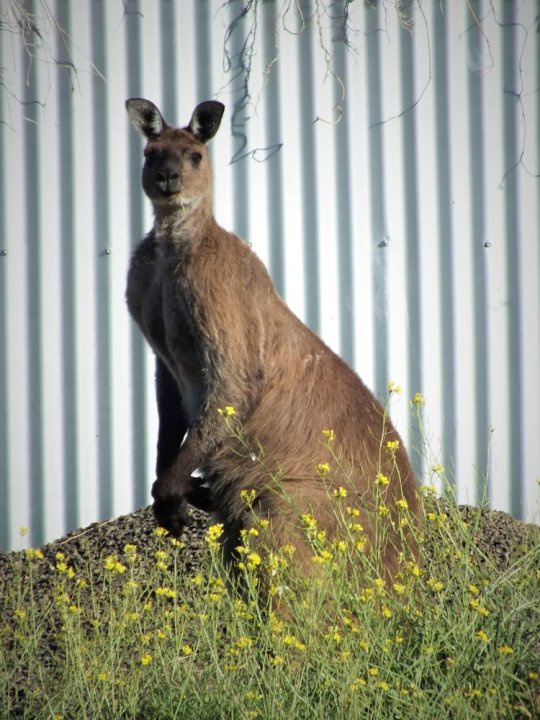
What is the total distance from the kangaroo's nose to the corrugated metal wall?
145 cm

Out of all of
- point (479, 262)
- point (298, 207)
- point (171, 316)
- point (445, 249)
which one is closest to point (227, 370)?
point (171, 316)

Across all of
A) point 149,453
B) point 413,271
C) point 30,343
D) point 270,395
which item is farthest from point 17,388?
point 413,271

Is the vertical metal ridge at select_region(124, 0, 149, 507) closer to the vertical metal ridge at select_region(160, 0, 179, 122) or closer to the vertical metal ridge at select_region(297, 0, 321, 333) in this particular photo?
the vertical metal ridge at select_region(160, 0, 179, 122)

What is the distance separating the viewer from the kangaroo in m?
4.54

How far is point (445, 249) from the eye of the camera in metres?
6.31

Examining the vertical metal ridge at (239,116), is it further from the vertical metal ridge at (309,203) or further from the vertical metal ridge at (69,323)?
the vertical metal ridge at (69,323)

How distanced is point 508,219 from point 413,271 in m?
0.71

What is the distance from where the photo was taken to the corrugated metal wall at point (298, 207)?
6.10m

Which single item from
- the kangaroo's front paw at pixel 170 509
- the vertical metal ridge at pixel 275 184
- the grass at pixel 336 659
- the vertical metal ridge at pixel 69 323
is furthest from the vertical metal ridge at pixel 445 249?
the grass at pixel 336 659

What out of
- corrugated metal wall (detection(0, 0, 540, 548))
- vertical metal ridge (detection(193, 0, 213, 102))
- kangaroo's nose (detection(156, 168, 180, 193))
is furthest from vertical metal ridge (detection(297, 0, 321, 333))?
kangaroo's nose (detection(156, 168, 180, 193))

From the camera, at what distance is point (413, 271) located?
6.29 metres

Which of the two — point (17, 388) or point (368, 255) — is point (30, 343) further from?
point (368, 255)

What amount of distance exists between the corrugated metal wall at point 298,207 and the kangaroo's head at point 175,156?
4.04ft

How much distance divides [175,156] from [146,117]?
1.09 ft
